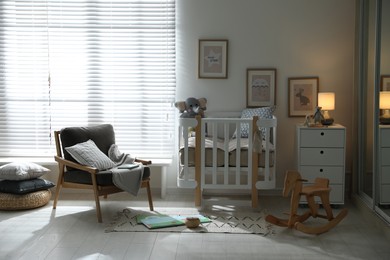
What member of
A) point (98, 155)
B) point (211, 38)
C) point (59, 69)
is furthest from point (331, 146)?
point (59, 69)

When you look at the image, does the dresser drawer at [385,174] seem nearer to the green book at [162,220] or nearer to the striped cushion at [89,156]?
the green book at [162,220]

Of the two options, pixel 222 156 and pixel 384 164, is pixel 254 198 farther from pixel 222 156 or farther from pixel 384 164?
pixel 384 164

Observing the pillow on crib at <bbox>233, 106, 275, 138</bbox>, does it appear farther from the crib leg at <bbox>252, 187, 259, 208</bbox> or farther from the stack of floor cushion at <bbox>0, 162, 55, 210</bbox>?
the stack of floor cushion at <bbox>0, 162, 55, 210</bbox>

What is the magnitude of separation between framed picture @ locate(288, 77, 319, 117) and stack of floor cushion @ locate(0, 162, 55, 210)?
2438 mm

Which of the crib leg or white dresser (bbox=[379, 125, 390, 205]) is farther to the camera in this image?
the crib leg

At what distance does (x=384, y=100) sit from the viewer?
165 inches

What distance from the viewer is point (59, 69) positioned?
5.58 metres

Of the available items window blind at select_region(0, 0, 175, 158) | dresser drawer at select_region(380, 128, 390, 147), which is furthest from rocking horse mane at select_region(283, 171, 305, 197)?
window blind at select_region(0, 0, 175, 158)

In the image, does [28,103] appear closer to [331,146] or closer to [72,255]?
[72,255]

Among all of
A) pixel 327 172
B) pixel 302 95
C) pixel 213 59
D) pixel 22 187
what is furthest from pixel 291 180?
pixel 22 187

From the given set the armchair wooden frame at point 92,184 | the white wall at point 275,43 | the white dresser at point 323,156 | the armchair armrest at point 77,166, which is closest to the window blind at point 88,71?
the white wall at point 275,43

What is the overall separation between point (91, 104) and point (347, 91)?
254cm

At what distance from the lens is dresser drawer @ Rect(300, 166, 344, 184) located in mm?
4938

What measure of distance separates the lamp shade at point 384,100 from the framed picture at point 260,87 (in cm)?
138
